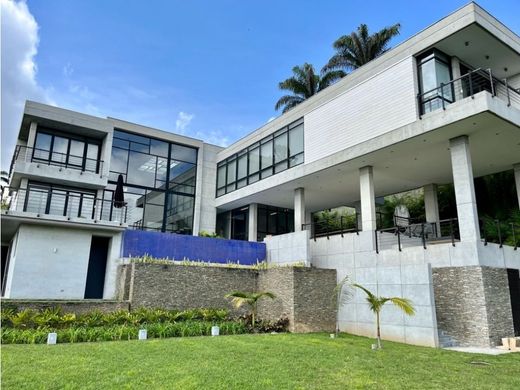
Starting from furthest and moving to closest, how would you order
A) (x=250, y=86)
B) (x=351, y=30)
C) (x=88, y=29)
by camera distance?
(x=351, y=30)
(x=250, y=86)
(x=88, y=29)

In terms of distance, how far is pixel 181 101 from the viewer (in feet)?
68.0

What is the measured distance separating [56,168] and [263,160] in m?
10.4

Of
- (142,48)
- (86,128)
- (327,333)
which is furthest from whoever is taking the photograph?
(86,128)

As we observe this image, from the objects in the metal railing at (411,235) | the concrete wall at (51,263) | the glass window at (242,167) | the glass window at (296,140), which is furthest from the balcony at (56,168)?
the metal railing at (411,235)

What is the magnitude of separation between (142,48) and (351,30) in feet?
64.5

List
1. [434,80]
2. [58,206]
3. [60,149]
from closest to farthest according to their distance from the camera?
[434,80], [58,206], [60,149]

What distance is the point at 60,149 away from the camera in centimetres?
1961

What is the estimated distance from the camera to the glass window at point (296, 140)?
1791 centimetres

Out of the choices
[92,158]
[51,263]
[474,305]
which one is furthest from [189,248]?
[474,305]

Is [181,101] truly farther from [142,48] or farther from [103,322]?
[103,322]

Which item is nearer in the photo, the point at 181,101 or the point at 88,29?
the point at 88,29

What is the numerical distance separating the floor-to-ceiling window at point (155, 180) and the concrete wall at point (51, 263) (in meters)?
5.33

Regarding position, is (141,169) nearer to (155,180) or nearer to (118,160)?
(155,180)

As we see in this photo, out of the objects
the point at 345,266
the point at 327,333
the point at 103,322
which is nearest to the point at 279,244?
the point at 345,266
